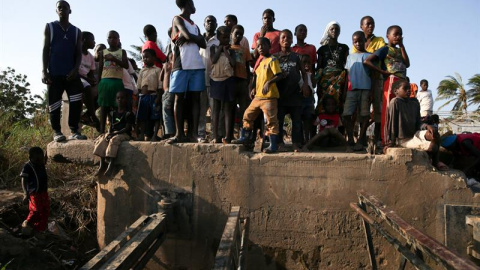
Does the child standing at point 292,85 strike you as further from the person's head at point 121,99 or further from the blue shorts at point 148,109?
the person's head at point 121,99

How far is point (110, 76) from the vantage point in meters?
4.97

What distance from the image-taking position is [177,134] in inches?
165

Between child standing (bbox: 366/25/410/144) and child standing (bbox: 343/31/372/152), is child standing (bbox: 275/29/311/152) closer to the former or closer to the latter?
child standing (bbox: 343/31/372/152)

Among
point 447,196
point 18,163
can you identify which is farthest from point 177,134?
point 18,163

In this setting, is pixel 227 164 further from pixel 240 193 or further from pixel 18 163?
pixel 18 163

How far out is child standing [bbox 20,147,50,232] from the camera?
4312 millimetres

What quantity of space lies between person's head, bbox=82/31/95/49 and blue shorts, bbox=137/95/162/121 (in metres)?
1.36

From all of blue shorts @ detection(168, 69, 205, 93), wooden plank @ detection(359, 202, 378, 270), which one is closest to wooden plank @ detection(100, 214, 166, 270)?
blue shorts @ detection(168, 69, 205, 93)

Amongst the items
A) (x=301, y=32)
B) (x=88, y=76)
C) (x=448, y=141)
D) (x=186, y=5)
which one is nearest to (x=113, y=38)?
(x=88, y=76)

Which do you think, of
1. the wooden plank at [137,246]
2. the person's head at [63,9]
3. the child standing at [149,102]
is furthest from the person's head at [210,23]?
the wooden plank at [137,246]

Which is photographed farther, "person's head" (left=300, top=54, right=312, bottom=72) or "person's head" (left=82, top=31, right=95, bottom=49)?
"person's head" (left=82, top=31, right=95, bottom=49)

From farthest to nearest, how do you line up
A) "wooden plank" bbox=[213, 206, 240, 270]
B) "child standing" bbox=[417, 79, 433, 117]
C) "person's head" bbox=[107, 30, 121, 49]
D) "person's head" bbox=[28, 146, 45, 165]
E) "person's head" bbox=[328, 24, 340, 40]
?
"child standing" bbox=[417, 79, 433, 117]
"person's head" bbox=[107, 30, 121, 49]
"person's head" bbox=[328, 24, 340, 40]
"person's head" bbox=[28, 146, 45, 165]
"wooden plank" bbox=[213, 206, 240, 270]

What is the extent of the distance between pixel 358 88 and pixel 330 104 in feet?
1.45

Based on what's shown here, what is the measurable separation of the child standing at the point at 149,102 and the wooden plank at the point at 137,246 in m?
1.44
